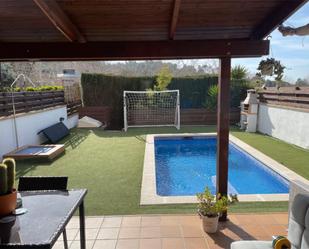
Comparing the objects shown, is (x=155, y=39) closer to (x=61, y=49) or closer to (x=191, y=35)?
(x=191, y=35)

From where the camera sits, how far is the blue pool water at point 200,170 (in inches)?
230

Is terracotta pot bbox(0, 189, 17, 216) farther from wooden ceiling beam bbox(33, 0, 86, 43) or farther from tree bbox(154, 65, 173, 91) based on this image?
tree bbox(154, 65, 173, 91)

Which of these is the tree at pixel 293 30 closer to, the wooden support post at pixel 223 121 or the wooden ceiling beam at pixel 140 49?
the wooden ceiling beam at pixel 140 49

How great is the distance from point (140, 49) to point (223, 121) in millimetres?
1366

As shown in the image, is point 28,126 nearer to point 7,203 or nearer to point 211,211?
point 211,211

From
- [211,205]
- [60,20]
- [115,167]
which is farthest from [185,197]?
[60,20]

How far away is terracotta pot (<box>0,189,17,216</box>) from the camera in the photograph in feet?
6.15

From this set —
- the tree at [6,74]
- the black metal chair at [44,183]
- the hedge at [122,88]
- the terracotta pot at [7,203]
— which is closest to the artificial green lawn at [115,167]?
the black metal chair at [44,183]

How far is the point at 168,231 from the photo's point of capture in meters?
3.32

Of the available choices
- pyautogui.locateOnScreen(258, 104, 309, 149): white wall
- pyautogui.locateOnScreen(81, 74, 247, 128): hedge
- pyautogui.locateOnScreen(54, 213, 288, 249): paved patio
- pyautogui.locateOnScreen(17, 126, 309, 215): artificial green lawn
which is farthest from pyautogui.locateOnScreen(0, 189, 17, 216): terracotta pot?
pyautogui.locateOnScreen(81, 74, 247, 128): hedge

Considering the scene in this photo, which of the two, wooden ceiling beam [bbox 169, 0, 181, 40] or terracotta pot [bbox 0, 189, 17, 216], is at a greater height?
wooden ceiling beam [bbox 169, 0, 181, 40]

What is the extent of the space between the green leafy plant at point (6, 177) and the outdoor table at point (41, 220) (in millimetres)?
209

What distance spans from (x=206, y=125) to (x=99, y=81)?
554 centimetres

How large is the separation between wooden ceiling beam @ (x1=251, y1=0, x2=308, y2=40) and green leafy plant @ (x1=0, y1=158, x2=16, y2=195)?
2.83 m
